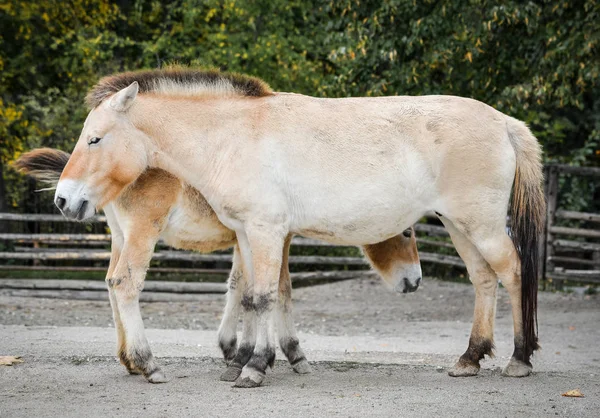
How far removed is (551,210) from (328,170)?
10288mm

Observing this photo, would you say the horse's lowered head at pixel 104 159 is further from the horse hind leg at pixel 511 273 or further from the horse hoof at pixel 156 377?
the horse hind leg at pixel 511 273

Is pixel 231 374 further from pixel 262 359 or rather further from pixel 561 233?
pixel 561 233

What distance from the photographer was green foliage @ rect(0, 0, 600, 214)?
1244cm

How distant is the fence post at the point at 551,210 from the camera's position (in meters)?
15.5

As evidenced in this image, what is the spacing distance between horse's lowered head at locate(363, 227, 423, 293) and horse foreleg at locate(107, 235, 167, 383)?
1.96 m

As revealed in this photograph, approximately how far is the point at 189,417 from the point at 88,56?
1314 cm

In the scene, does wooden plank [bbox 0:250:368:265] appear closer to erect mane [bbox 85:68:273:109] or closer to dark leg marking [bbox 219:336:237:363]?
dark leg marking [bbox 219:336:237:363]

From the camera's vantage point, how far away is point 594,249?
15305 mm

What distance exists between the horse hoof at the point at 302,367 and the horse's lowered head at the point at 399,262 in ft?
3.35

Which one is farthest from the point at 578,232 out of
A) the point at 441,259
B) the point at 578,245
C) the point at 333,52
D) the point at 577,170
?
the point at 333,52

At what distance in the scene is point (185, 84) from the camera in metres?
6.86

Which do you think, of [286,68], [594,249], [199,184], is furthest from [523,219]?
[286,68]

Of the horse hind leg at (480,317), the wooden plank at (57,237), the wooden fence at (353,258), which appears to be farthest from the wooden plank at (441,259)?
the horse hind leg at (480,317)

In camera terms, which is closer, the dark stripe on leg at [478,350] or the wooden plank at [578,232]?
the dark stripe on leg at [478,350]
